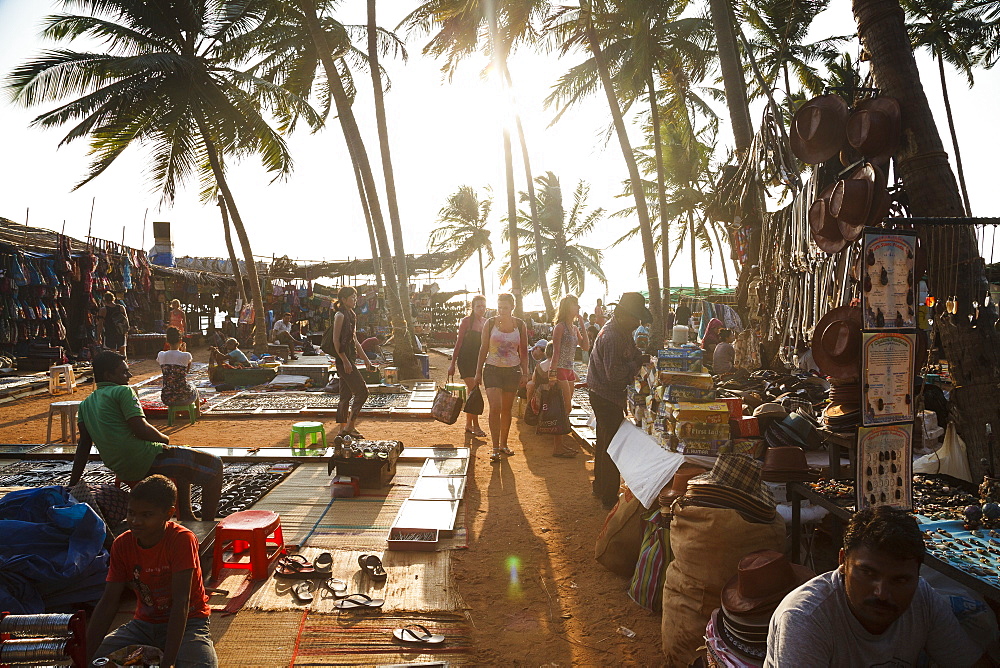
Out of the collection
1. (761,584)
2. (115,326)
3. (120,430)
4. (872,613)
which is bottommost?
(761,584)

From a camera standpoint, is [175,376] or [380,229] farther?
[380,229]

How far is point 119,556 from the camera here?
2.79 metres

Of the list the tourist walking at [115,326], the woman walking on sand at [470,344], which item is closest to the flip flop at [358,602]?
the woman walking on sand at [470,344]

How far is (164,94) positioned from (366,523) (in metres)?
13.9

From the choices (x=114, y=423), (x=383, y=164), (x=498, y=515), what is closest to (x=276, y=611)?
(x=114, y=423)

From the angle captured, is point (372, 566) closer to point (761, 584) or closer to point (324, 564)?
point (324, 564)

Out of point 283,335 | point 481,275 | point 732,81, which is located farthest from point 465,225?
point 732,81

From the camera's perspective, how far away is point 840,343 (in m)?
3.22

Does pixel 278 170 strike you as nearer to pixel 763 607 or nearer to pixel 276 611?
pixel 276 611

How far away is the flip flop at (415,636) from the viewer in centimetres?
346

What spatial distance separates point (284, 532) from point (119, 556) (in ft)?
7.66

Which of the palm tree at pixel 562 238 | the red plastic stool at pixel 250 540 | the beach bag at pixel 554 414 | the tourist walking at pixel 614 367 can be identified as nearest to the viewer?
the red plastic stool at pixel 250 540

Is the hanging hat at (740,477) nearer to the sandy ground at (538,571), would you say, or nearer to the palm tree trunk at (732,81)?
the sandy ground at (538,571)

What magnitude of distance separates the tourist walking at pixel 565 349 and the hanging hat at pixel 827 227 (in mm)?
3623
